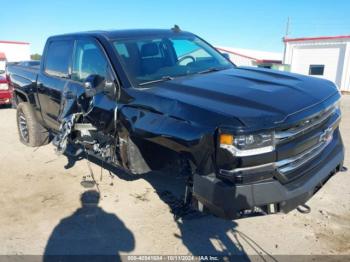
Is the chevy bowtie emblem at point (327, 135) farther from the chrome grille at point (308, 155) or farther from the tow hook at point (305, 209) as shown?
the tow hook at point (305, 209)

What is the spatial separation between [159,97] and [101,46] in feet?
4.12

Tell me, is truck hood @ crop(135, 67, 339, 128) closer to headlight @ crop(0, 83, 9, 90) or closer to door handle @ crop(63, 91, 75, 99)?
door handle @ crop(63, 91, 75, 99)

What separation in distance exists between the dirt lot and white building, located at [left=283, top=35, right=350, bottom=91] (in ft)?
70.4

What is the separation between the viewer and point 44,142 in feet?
21.7

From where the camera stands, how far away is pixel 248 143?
2.55 meters

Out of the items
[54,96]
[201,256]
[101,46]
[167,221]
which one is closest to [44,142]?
[54,96]

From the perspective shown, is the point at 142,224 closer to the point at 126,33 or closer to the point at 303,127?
the point at 303,127

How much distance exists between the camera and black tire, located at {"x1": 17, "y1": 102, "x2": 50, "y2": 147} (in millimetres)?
6105

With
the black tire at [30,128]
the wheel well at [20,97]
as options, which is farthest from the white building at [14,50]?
the black tire at [30,128]

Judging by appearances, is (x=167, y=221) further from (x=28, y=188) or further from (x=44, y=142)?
(x=44, y=142)

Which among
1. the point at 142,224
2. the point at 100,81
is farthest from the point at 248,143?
the point at 100,81

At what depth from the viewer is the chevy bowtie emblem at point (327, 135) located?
3233 millimetres

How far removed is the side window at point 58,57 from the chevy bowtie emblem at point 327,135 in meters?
3.38

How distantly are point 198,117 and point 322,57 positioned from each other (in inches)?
973
